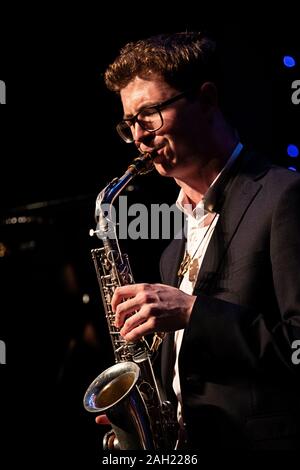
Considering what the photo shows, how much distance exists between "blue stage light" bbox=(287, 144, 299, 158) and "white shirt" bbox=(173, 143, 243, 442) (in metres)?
0.64

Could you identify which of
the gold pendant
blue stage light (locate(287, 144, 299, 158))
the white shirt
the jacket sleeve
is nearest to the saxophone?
the white shirt

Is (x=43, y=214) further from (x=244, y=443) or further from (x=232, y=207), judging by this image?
(x=244, y=443)

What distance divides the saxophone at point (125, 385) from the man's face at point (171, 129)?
0.07 m

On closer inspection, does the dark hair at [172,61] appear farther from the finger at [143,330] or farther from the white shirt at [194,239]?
the finger at [143,330]

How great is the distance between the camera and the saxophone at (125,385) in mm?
2283

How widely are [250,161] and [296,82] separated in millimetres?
755

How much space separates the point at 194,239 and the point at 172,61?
705 millimetres

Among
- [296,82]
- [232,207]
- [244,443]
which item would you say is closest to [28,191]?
[296,82]

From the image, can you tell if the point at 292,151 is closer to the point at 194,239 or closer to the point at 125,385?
the point at 194,239

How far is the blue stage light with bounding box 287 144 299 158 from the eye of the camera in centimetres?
294

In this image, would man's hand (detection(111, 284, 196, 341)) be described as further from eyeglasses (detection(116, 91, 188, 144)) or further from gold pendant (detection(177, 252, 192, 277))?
eyeglasses (detection(116, 91, 188, 144))

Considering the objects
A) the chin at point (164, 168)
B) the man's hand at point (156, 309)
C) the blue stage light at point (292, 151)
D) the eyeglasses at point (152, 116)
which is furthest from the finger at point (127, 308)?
the blue stage light at point (292, 151)

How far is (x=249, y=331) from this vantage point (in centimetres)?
185

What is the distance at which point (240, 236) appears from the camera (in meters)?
2.07
